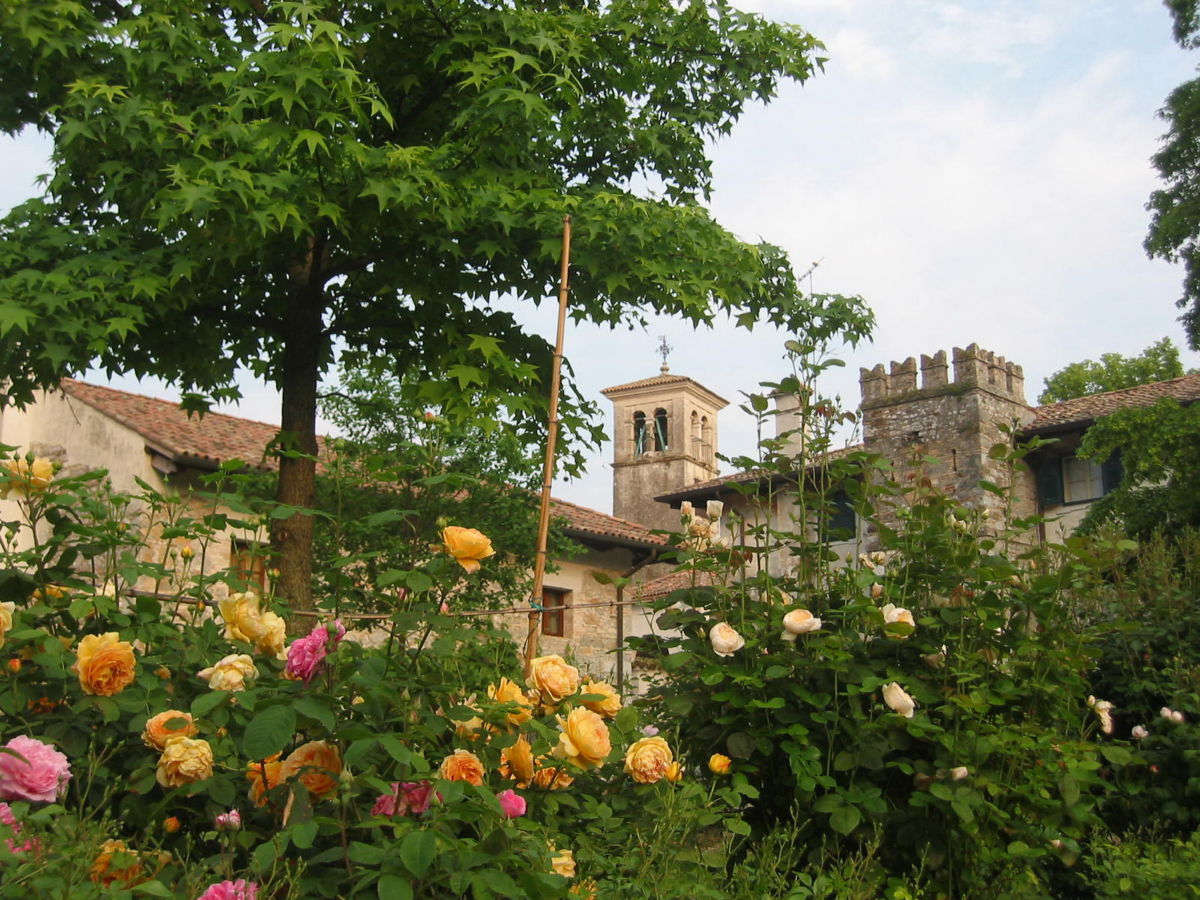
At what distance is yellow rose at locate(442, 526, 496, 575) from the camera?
234cm

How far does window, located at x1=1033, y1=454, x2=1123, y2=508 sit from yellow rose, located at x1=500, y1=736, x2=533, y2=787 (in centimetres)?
1988

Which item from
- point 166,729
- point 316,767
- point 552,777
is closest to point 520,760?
point 552,777

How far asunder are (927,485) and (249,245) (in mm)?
4144

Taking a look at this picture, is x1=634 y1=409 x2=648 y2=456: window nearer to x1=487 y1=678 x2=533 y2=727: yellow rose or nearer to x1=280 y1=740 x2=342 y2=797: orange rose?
x1=487 y1=678 x2=533 y2=727: yellow rose

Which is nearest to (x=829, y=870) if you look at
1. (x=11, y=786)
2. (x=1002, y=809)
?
(x=1002, y=809)

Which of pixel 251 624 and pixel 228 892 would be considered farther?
pixel 251 624

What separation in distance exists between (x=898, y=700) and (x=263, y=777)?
1.68 metres

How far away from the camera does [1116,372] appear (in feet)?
93.7

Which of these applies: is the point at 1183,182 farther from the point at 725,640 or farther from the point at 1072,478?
the point at 725,640

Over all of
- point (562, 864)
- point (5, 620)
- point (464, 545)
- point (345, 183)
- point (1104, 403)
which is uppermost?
point (1104, 403)

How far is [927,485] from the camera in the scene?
3879mm

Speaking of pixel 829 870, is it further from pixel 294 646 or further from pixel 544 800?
pixel 294 646

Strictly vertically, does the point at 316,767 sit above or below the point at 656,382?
below

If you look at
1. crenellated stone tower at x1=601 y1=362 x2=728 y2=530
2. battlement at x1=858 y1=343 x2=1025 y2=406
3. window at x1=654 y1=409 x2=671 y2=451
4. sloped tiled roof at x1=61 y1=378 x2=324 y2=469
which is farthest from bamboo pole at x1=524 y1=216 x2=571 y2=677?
window at x1=654 y1=409 x2=671 y2=451
